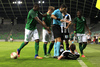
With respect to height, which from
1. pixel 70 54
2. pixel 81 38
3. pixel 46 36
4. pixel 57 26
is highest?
pixel 57 26

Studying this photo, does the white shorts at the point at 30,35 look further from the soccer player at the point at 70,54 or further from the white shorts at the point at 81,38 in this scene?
the white shorts at the point at 81,38

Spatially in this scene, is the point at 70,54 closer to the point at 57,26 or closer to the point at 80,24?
the point at 57,26

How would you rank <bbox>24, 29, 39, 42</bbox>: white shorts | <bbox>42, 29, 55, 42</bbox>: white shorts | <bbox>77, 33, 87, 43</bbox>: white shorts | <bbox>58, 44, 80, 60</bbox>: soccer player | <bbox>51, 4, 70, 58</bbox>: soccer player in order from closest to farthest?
1. <bbox>58, 44, 80, 60</bbox>: soccer player
2. <bbox>51, 4, 70, 58</bbox>: soccer player
3. <bbox>24, 29, 39, 42</bbox>: white shorts
4. <bbox>42, 29, 55, 42</bbox>: white shorts
5. <bbox>77, 33, 87, 43</bbox>: white shorts

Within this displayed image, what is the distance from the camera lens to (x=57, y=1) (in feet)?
120

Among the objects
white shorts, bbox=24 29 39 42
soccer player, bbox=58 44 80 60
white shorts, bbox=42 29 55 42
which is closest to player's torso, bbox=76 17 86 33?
white shorts, bbox=42 29 55 42

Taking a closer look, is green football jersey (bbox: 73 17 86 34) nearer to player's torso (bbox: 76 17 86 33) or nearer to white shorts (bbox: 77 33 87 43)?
player's torso (bbox: 76 17 86 33)

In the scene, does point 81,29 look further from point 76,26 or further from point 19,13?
point 19,13

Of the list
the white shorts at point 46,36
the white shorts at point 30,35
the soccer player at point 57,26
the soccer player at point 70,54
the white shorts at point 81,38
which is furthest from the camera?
the white shorts at point 81,38

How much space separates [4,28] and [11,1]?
11156 mm

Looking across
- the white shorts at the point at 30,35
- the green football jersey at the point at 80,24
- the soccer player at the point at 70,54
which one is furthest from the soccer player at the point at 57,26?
the green football jersey at the point at 80,24

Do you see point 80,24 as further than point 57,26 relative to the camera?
Yes

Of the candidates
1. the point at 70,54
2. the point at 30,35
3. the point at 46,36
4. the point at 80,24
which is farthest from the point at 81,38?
the point at 30,35

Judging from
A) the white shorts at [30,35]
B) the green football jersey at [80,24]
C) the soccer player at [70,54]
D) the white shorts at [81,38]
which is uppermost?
the green football jersey at [80,24]

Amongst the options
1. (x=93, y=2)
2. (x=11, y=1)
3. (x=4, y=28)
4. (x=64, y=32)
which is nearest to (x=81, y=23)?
(x=64, y=32)
